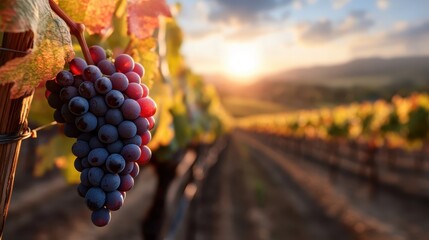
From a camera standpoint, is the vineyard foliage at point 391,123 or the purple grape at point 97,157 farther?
the vineyard foliage at point 391,123

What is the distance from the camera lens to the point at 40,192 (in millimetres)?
11398

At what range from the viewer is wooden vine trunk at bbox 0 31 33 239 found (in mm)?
853

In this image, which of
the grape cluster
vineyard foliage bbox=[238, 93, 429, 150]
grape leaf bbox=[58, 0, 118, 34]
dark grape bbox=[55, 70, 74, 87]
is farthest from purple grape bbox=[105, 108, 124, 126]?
vineyard foliage bbox=[238, 93, 429, 150]

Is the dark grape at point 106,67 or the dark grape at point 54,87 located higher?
the dark grape at point 106,67

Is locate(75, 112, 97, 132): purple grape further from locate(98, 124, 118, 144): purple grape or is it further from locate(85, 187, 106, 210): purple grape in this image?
locate(85, 187, 106, 210): purple grape

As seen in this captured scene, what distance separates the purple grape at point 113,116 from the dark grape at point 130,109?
0.04 ft

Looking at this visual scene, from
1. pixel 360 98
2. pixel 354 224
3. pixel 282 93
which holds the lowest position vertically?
pixel 282 93

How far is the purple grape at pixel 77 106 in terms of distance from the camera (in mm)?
899

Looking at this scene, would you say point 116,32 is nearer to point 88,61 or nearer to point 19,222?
point 88,61

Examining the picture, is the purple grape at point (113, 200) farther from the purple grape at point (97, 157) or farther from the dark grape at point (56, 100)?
the dark grape at point (56, 100)

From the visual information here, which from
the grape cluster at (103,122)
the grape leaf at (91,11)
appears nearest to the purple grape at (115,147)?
the grape cluster at (103,122)

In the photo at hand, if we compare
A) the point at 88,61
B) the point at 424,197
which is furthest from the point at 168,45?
the point at 424,197

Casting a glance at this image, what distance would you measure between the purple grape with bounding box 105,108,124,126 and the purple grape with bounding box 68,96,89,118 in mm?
44

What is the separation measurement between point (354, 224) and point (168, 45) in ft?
32.4
